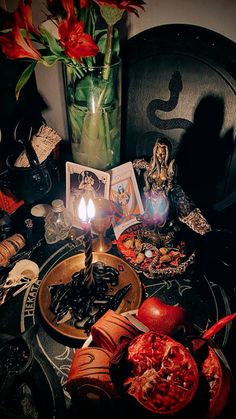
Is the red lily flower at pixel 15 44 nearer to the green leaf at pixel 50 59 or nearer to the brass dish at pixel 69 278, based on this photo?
the green leaf at pixel 50 59

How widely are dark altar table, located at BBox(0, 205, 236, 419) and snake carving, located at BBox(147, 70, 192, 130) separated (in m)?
0.77

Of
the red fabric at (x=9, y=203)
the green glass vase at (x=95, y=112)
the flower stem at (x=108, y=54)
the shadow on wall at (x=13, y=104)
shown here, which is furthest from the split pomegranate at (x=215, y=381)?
the shadow on wall at (x=13, y=104)

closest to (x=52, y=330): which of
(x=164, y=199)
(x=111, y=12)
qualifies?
(x=164, y=199)

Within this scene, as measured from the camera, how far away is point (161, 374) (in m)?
0.80

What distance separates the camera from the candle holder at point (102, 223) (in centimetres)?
154

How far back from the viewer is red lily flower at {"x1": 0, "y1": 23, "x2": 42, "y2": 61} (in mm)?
1238

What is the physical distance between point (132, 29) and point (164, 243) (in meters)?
1.14

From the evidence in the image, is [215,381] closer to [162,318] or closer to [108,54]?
[162,318]

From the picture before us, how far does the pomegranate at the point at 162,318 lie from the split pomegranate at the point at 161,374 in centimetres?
16

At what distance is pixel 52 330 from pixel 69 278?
0.82 ft

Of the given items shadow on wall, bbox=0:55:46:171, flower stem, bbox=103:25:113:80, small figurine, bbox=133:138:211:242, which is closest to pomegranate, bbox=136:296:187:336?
small figurine, bbox=133:138:211:242

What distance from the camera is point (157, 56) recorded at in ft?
5.42

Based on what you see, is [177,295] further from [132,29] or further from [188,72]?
[132,29]

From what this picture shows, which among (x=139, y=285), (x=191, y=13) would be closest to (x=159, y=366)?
(x=139, y=285)
